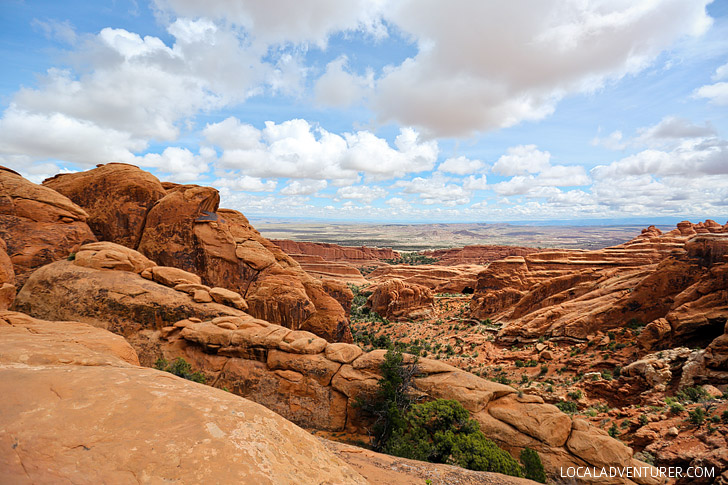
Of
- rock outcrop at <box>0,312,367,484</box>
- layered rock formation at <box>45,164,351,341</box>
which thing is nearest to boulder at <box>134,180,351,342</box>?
layered rock formation at <box>45,164,351,341</box>

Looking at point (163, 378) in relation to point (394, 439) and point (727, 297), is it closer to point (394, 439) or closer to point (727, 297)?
point (394, 439)

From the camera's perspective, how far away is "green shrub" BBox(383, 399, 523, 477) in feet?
37.3

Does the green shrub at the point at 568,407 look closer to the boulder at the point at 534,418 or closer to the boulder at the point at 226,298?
the boulder at the point at 534,418

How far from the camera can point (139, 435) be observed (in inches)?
183

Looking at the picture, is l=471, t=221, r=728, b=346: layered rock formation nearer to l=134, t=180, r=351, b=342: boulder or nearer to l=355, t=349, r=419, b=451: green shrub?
l=355, t=349, r=419, b=451: green shrub

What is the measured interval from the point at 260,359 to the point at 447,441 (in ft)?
34.2

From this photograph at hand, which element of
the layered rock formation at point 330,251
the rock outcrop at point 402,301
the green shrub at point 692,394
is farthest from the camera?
the layered rock formation at point 330,251

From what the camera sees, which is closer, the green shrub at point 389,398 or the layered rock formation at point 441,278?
the green shrub at point 389,398

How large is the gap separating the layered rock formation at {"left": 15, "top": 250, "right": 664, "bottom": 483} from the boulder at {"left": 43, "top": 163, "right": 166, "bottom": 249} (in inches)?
238

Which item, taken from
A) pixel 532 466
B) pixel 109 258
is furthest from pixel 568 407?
pixel 109 258

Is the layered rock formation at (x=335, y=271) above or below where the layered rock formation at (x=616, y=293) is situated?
below

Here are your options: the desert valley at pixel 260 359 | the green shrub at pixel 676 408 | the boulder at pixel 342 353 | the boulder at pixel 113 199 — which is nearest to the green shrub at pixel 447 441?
the desert valley at pixel 260 359

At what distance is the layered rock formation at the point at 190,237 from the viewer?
24.4 m

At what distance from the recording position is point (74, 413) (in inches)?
189
